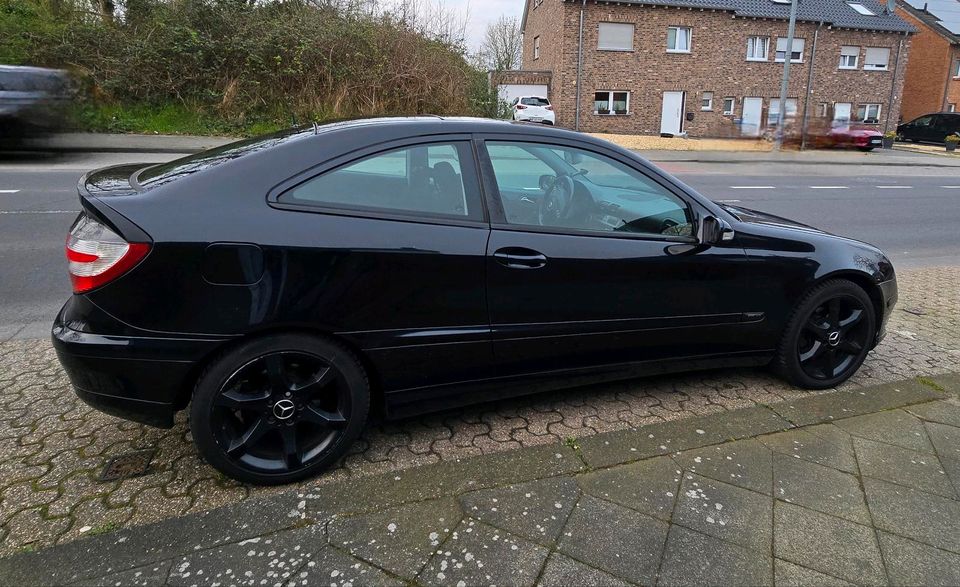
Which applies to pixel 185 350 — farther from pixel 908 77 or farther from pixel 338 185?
pixel 908 77

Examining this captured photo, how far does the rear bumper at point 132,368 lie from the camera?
2.31 m

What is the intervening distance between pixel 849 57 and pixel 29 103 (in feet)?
124

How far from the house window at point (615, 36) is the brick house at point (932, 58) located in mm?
21263

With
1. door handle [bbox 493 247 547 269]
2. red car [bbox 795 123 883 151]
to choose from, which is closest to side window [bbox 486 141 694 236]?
door handle [bbox 493 247 547 269]

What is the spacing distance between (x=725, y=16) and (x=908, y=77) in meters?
20.0

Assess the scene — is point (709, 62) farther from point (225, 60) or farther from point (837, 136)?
point (225, 60)

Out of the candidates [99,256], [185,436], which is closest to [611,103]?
[185,436]

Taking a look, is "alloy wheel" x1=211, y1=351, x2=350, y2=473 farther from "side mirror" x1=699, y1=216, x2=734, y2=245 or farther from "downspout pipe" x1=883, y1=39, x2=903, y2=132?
"downspout pipe" x1=883, y1=39, x2=903, y2=132

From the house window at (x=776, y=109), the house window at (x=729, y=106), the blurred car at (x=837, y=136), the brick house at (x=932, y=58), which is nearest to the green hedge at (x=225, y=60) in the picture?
the blurred car at (x=837, y=136)

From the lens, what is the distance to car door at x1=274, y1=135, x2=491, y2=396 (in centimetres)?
244

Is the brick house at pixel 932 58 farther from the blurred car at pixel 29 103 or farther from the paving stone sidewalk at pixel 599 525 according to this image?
the paving stone sidewalk at pixel 599 525

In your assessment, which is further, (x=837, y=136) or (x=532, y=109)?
(x=837, y=136)

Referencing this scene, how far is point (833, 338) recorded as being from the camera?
3.50 meters

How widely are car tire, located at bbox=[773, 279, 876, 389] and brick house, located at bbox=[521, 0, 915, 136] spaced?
27.6m
